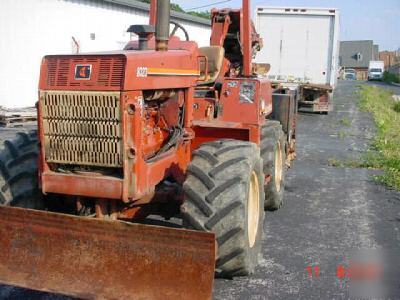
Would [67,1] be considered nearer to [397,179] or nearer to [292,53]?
[292,53]

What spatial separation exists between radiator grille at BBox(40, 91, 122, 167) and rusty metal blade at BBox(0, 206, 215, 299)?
0.53 meters

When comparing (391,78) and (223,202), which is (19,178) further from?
(391,78)

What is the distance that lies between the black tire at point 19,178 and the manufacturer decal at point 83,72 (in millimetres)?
1184

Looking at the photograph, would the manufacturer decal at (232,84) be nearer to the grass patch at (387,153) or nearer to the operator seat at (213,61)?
the operator seat at (213,61)

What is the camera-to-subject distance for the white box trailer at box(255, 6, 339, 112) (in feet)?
60.2

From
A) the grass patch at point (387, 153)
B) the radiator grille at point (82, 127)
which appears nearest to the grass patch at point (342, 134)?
the grass patch at point (387, 153)

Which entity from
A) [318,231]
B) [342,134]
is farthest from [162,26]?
[342,134]

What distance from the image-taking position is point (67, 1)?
17.2 metres

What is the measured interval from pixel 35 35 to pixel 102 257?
45.0 feet

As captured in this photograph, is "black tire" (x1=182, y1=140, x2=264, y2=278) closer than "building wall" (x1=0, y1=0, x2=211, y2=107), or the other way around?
"black tire" (x1=182, y1=140, x2=264, y2=278)

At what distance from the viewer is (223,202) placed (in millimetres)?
4359

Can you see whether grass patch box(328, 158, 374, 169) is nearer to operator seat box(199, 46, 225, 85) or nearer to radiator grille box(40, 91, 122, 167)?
operator seat box(199, 46, 225, 85)

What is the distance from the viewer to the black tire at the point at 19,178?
4.76 m

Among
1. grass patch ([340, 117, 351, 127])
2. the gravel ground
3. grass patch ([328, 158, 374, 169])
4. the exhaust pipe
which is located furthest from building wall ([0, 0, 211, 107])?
the exhaust pipe
